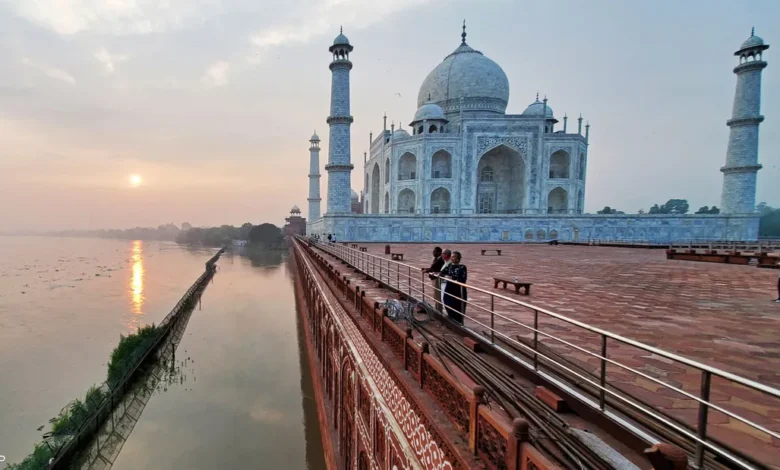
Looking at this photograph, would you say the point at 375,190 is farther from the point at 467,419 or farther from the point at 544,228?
the point at 467,419

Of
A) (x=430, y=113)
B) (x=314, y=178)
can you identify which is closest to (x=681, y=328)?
(x=430, y=113)

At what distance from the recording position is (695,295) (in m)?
6.75

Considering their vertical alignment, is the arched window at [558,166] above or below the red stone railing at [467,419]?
above

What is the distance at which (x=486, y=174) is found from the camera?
33.1 meters

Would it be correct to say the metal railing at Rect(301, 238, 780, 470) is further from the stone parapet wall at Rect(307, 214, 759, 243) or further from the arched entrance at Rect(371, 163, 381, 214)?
the arched entrance at Rect(371, 163, 381, 214)

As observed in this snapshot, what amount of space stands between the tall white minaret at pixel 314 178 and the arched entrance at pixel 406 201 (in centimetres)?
1478

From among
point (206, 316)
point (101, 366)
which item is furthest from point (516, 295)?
point (206, 316)

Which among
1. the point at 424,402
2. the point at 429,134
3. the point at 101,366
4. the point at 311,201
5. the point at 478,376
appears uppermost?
the point at 429,134

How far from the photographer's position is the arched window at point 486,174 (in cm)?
3303

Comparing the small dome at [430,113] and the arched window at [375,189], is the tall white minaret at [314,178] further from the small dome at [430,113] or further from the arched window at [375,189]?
the small dome at [430,113]

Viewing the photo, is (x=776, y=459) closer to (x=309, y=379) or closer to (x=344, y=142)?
(x=309, y=379)

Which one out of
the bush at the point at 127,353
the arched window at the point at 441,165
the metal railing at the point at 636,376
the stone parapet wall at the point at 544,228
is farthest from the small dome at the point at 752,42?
the bush at the point at 127,353

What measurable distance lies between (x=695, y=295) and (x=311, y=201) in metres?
41.4

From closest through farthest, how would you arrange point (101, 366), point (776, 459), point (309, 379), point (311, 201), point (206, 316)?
point (776, 459), point (309, 379), point (101, 366), point (206, 316), point (311, 201)
